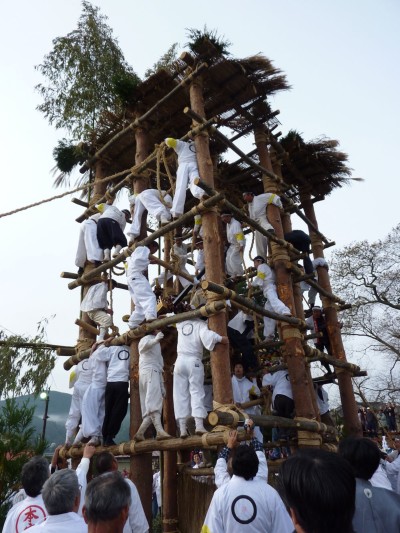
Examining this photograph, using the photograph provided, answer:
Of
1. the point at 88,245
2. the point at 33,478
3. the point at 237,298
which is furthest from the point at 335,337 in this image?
the point at 33,478

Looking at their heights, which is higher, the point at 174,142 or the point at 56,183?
the point at 56,183

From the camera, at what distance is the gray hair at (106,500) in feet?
6.86

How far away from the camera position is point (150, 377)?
5.79 m

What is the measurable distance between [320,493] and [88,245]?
6799mm

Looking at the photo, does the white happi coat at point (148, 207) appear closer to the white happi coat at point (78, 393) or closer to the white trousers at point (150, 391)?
the white happi coat at point (78, 393)

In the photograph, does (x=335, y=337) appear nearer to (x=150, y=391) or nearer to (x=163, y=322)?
(x=163, y=322)

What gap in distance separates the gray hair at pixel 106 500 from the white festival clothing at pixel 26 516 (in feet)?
3.84

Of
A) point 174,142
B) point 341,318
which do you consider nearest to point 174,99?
point 174,142

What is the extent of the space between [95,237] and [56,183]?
9.52ft

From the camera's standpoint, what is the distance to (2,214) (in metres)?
6.59

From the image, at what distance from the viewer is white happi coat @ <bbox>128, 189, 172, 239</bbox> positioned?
7.14 meters

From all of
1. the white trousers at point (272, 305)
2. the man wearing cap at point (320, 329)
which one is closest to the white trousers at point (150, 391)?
the white trousers at point (272, 305)

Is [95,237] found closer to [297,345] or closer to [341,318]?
[297,345]

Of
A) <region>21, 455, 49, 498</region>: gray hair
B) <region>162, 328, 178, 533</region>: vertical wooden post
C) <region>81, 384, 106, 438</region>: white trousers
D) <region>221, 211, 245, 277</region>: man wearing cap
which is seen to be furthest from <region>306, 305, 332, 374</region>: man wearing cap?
<region>21, 455, 49, 498</region>: gray hair
